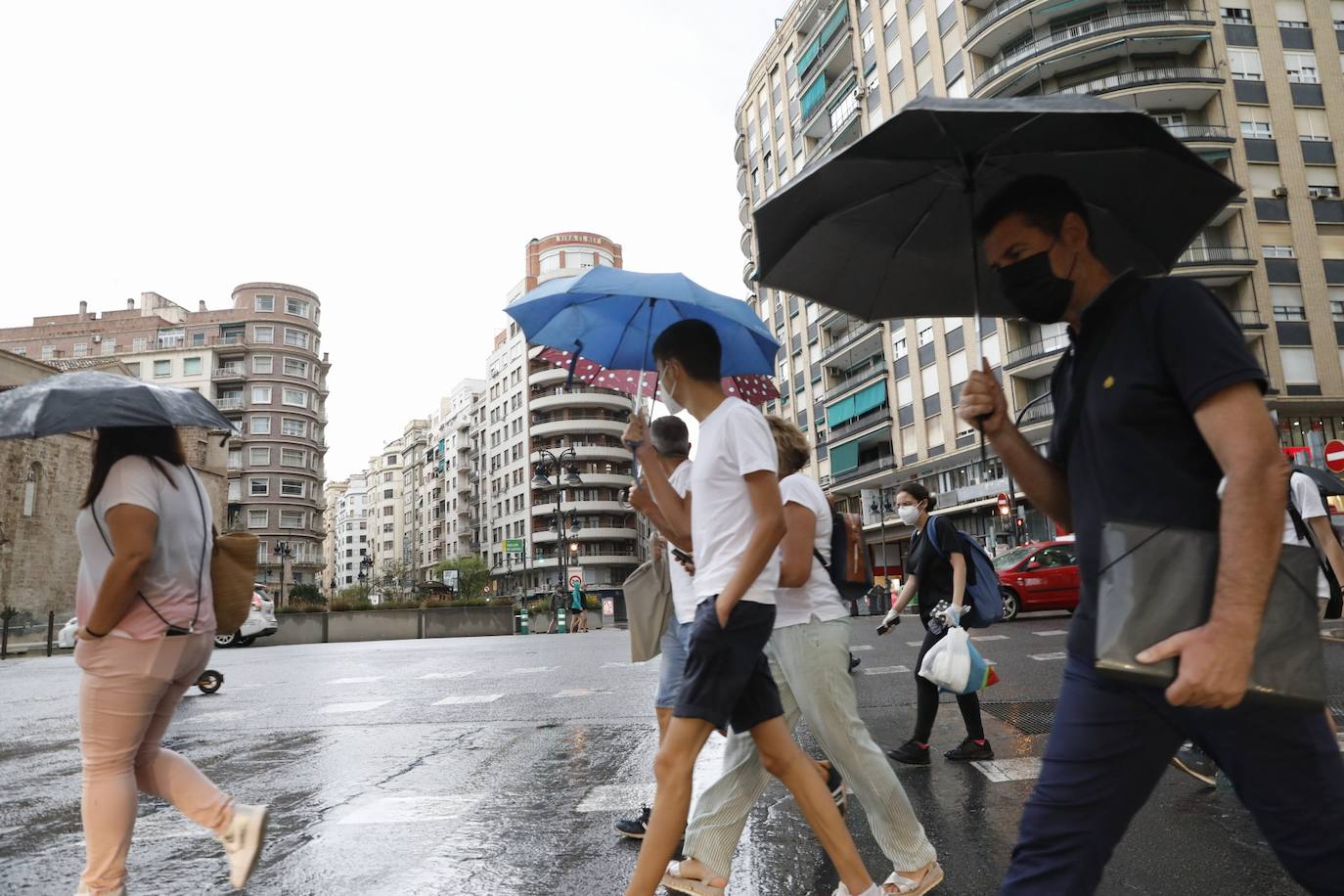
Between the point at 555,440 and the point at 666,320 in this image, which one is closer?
the point at 666,320

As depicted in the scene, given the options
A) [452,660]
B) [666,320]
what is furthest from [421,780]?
[452,660]

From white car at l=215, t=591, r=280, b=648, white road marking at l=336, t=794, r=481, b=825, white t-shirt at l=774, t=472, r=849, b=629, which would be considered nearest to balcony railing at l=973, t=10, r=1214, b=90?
white car at l=215, t=591, r=280, b=648

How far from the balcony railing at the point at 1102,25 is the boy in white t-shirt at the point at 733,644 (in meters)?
39.4

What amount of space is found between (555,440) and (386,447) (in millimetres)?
75033

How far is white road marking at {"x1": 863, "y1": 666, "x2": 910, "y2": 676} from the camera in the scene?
1053 centimetres

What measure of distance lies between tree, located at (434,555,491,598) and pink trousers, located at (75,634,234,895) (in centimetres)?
7715

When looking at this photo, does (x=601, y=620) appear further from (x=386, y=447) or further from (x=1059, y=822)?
(x=386, y=447)

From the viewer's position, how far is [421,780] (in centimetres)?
562

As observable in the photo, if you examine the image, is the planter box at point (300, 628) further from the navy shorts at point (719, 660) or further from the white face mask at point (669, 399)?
the navy shorts at point (719, 660)

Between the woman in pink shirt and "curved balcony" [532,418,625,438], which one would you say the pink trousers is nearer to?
the woman in pink shirt

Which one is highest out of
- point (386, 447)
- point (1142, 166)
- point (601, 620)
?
point (386, 447)

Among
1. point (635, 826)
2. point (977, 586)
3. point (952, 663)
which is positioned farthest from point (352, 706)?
point (952, 663)

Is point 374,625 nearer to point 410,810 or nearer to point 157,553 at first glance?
point 410,810

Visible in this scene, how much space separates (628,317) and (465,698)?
6.50 m
